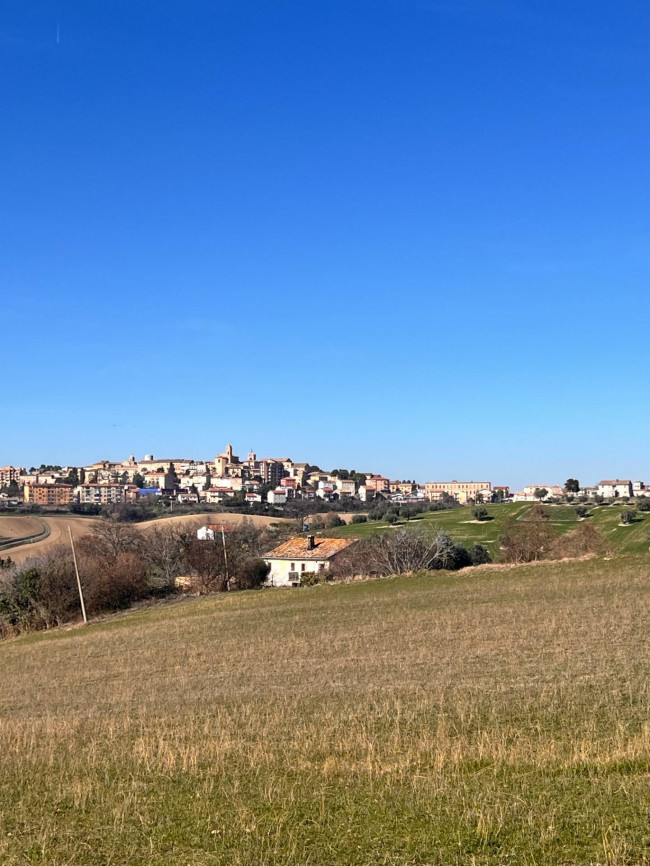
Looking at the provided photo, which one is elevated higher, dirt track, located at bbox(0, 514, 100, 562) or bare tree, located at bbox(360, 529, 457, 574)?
dirt track, located at bbox(0, 514, 100, 562)

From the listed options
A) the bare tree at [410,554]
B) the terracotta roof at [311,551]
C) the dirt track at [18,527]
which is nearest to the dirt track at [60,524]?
the dirt track at [18,527]

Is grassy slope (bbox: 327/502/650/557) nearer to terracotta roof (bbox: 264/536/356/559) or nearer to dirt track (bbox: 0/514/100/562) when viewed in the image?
terracotta roof (bbox: 264/536/356/559)

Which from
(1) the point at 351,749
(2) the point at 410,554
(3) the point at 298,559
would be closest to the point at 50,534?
(3) the point at 298,559

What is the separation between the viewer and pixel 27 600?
60281 millimetres

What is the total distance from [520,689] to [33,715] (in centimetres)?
1319

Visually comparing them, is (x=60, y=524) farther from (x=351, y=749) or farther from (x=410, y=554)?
(x=351, y=749)

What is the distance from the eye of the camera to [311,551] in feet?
293

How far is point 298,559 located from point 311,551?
7.65 ft

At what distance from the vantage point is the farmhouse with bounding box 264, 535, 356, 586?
86500 mm

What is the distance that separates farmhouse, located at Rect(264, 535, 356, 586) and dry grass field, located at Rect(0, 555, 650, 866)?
5312cm

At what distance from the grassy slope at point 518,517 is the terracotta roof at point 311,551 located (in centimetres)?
1722

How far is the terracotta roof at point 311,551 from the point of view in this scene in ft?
288

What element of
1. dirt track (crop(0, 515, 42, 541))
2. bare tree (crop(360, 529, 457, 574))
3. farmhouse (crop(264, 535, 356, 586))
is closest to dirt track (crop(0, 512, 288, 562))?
dirt track (crop(0, 515, 42, 541))

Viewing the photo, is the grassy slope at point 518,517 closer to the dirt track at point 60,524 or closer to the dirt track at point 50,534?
the dirt track at point 60,524
